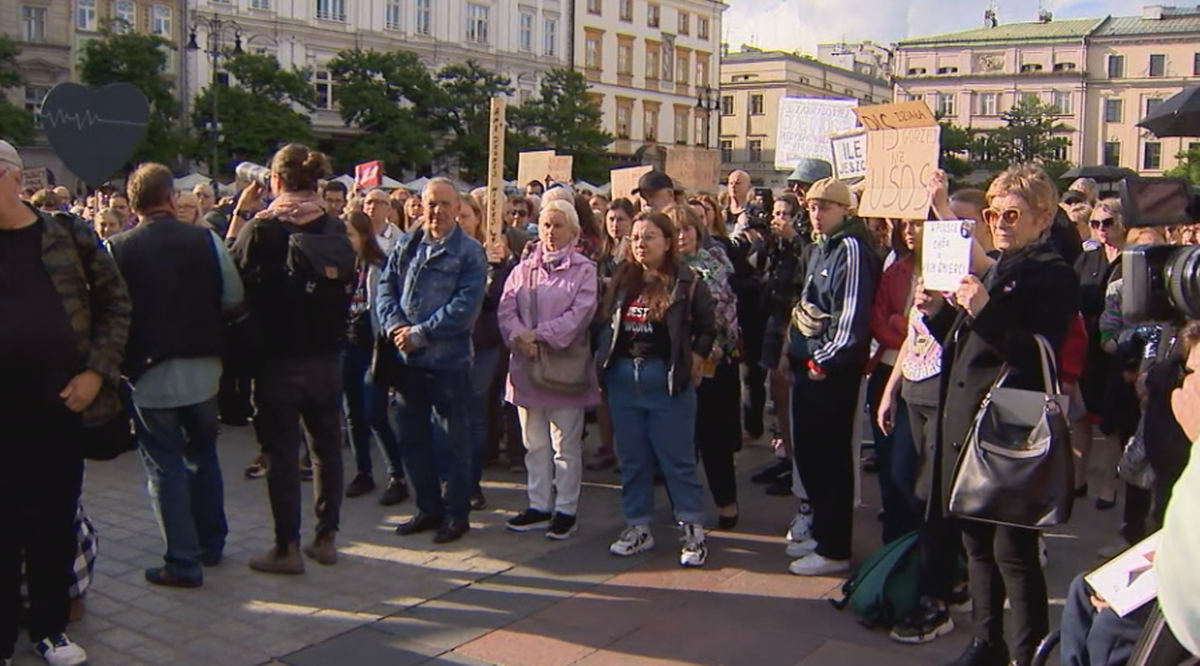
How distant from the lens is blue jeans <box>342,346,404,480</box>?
23.4 ft

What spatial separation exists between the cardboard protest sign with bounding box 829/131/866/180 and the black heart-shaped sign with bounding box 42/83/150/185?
4871mm

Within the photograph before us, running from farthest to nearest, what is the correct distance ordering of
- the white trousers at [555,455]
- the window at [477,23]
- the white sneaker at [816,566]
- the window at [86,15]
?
the window at [477,23] → the window at [86,15] → the white trousers at [555,455] → the white sneaker at [816,566]

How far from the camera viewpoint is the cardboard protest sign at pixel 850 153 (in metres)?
8.45

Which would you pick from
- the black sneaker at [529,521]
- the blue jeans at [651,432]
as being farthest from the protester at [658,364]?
the black sneaker at [529,521]

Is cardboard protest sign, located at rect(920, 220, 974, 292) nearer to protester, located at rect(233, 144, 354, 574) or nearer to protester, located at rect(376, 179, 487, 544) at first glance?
protester, located at rect(376, 179, 487, 544)

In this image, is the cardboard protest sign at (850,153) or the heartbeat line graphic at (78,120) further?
the cardboard protest sign at (850,153)

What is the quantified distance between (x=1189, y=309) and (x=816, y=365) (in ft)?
9.83

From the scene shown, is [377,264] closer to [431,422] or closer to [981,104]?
[431,422]

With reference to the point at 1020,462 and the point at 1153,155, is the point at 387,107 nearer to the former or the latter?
the point at 1020,462

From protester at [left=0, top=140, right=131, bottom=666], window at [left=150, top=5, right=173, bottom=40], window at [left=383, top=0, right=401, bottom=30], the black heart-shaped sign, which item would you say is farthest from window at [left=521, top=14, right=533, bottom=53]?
protester at [left=0, top=140, right=131, bottom=666]

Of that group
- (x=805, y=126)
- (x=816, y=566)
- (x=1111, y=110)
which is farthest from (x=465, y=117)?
(x=1111, y=110)

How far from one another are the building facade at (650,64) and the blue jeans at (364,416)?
188ft

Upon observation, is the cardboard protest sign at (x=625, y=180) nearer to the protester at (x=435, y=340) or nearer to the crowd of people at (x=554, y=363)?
the crowd of people at (x=554, y=363)

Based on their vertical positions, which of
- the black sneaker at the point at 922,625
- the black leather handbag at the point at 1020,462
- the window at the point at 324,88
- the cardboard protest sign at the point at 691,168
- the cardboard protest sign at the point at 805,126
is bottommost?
the black sneaker at the point at 922,625
